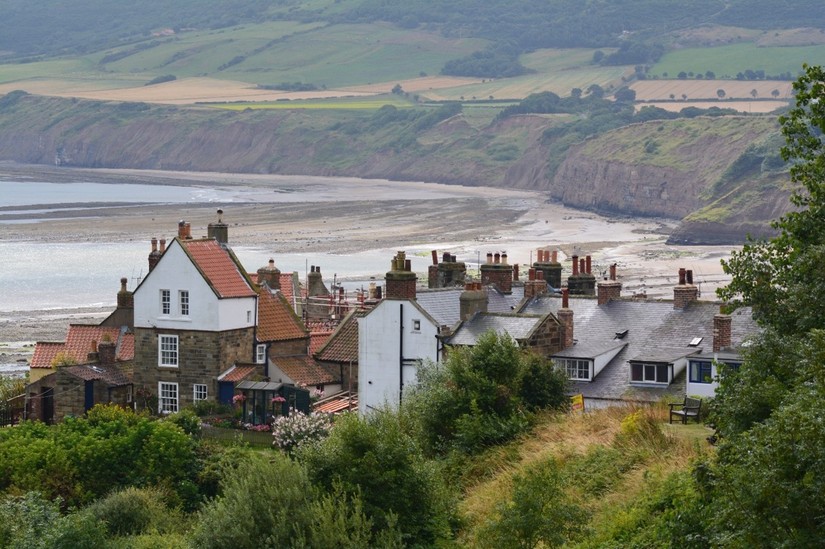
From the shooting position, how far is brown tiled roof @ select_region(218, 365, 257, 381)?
42.6m

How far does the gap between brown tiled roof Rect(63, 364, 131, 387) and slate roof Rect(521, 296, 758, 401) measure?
1128cm

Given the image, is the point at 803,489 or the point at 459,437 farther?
the point at 459,437

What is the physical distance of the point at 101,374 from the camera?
4362cm

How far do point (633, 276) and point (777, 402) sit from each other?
8956 cm

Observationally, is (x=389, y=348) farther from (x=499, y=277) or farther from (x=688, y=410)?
(x=688, y=410)

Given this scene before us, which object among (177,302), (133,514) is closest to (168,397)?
(177,302)

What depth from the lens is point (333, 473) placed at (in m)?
25.1

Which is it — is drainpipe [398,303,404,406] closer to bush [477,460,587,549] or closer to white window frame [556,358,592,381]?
white window frame [556,358,592,381]

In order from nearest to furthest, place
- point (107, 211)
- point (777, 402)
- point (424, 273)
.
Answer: point (777, 402) < point (424, 273) < point (107, 211)

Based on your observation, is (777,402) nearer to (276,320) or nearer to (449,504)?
(449,504)

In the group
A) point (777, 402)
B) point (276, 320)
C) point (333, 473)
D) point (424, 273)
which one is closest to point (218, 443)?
point (276, 320)

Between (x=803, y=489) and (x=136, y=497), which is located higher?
(x=803, y=489)

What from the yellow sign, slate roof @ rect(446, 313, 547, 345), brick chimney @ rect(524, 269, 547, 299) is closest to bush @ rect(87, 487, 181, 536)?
the yellow sign

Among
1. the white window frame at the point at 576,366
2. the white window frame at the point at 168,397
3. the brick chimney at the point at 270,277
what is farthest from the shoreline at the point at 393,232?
the white window frame at the point at 576,366
